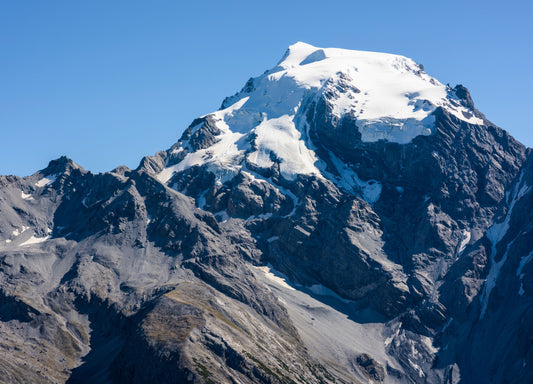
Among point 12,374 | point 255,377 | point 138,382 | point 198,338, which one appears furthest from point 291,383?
point 12,374

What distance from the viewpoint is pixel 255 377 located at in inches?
7638

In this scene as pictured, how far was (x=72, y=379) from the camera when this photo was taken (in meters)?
199

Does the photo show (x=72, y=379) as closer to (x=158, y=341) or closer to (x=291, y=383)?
(x=158, y=341)

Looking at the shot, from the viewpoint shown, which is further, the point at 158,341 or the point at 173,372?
the point at 158,341

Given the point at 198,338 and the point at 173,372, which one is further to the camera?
the point at 198,338

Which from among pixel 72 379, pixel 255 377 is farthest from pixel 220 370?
pixel 72 379

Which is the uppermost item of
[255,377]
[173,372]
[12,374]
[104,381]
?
[255,377]

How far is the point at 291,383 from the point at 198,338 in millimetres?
30334

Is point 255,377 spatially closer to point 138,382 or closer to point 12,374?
point 138,382

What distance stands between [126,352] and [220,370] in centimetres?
2984

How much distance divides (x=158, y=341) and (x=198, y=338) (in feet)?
38.4

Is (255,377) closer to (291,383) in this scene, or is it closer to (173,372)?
(291,383)

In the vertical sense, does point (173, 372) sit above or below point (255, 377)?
below

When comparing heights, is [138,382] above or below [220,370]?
below
